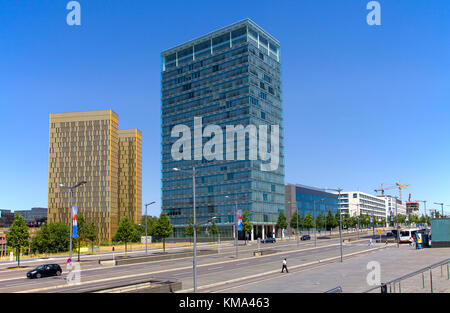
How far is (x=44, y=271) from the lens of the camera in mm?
43938

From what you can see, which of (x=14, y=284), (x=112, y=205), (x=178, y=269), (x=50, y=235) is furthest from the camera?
(x=112, y=205)

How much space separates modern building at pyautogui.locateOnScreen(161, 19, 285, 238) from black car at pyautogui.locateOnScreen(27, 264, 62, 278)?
8117 cm

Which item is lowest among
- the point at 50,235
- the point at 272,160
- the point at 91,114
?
the point at 50,235

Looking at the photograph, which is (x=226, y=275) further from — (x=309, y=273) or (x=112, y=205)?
(x=112, y=205)

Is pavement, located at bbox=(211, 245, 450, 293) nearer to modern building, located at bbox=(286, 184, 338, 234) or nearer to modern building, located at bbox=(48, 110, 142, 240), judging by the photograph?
modern building, located at bbox=(286, 184, 338, 234)

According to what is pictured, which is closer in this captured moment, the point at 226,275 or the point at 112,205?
the point at 226,275

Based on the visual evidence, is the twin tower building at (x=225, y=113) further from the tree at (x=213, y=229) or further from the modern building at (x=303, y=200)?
the modern building at (x=303, y=200)

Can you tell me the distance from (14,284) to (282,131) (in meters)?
115

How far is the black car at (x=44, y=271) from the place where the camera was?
141ft

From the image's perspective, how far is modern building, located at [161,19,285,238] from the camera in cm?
13075

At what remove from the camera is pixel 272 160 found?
137 meters

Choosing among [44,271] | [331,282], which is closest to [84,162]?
[44,271]

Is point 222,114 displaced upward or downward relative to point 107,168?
upward

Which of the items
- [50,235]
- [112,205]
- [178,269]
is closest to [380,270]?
[178,269]
